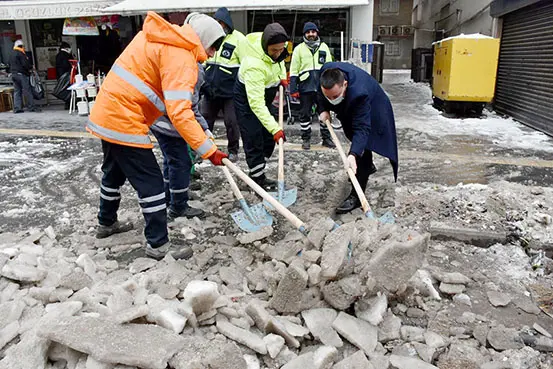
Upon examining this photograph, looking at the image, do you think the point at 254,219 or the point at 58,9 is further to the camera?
the point at 58,9

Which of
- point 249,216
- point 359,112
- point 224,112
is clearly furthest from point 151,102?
point 224,112

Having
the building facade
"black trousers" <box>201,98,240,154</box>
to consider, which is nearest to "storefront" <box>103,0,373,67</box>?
"black trousers" <box>201,98,240,154</box>

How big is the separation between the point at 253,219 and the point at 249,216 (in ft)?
0.14

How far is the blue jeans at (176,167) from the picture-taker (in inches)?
152

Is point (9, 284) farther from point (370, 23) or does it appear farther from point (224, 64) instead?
point (370, 23)

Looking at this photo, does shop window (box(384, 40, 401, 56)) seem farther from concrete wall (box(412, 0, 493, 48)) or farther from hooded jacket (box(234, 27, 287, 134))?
hooded jacket (box(234, 27, 287, 134))

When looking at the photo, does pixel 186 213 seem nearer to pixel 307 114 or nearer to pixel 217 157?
pixel 217 157

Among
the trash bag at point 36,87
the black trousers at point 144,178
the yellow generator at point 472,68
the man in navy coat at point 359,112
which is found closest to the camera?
the black trousers at point 144,178

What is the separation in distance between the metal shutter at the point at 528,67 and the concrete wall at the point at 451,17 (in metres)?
1.38

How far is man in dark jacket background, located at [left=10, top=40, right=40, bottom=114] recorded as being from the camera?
1017 cm

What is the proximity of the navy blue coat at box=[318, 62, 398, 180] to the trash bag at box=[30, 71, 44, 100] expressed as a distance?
939cm

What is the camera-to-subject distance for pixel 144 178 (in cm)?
325

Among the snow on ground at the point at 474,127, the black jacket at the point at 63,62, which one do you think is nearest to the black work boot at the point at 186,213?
the snow on ground at the point at 474,127

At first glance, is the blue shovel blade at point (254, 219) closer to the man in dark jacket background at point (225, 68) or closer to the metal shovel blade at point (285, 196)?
the metal shovel blade at point (285, 196)
